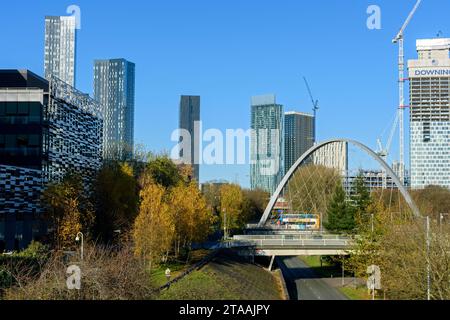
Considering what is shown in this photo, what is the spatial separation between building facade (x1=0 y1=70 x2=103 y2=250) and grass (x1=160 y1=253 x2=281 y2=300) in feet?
56.1

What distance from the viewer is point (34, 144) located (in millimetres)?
55938

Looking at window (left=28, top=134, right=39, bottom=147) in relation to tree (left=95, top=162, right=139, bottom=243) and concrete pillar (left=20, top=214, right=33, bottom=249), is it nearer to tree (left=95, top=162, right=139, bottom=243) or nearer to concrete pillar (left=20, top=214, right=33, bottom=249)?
tree (left=95, top=162, right=139, bottom=243)

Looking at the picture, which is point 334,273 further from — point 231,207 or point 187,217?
point 187,217

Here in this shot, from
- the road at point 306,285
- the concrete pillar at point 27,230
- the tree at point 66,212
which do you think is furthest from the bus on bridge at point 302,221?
the concrete pillar at point 27,230

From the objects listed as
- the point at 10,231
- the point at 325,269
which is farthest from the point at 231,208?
the point at 10,231

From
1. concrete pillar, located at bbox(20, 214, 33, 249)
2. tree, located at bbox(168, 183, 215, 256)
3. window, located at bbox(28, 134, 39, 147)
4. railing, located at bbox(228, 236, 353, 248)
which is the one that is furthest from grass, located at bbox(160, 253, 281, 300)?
window, located at bbox(28, 134, 39, 147)

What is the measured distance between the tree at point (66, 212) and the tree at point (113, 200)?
15.8 ft

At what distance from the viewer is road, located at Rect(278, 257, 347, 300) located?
49.2 m

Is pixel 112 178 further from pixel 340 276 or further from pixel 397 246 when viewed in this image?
pixel 397 246

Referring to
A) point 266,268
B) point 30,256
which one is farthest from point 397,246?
point 266,268

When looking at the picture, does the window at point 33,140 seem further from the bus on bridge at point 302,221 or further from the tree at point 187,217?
the bus on bridge at point 302,221

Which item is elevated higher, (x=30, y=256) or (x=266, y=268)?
(x=30, y=256)
